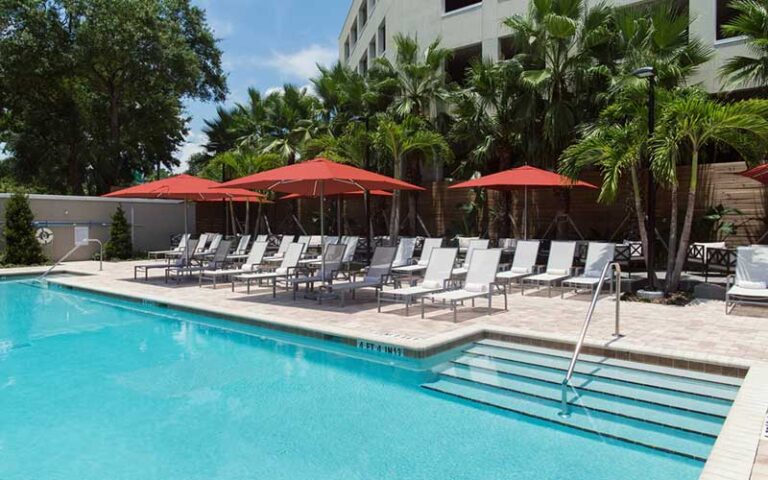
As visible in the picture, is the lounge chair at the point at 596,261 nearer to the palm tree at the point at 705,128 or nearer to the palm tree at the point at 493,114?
the palm tree at the point at 705,128

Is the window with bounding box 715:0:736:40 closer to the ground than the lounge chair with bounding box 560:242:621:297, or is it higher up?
higher up

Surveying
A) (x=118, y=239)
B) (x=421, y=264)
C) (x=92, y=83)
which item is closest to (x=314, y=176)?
(x=421, y=264)

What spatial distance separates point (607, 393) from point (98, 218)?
20.1 meters

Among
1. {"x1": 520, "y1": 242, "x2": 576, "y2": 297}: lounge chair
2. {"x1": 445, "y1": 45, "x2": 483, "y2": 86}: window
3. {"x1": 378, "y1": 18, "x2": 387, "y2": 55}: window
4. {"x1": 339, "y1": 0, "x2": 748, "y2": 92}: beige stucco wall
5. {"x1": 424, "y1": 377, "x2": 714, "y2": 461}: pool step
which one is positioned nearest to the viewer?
{"x1": 424, "y1": 377, "x2": 714, "y2": 461}: pool step

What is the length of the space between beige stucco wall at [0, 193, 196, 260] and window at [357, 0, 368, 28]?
14997mm

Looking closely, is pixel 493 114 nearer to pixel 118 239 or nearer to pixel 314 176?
pixel 314 176

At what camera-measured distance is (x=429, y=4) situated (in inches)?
862

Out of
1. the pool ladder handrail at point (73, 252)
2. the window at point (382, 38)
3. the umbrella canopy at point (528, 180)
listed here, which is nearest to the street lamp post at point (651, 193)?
the umbrella canopy at point (528, 180)

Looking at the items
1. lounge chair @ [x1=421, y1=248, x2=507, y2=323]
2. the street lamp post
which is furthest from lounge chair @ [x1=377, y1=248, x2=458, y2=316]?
the street lamp post

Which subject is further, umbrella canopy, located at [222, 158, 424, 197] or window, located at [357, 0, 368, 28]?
window, located at [357, 0, 368, 28]

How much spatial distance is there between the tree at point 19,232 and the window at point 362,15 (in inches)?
788

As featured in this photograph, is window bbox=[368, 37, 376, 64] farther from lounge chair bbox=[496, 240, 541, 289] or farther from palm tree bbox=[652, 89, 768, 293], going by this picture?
palm tree bbox=[652, 89, 768, 293]

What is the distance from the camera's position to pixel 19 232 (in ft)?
58.8

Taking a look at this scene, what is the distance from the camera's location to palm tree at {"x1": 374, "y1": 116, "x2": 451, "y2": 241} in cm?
1614
